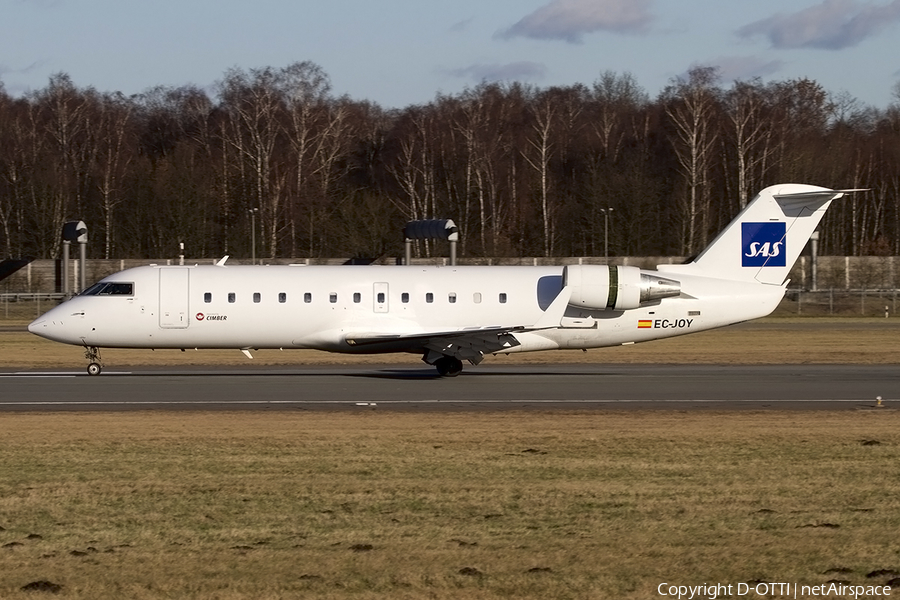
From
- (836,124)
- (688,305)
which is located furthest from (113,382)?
(836,124)

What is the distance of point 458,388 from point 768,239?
30.8ft

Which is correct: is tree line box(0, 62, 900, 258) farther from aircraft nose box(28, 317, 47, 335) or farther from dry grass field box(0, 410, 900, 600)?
dry grass field box(0, 410, 900, 600)

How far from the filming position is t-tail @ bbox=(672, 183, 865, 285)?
2894 cm

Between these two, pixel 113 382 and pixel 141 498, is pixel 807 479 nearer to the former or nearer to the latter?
pixel 141 498

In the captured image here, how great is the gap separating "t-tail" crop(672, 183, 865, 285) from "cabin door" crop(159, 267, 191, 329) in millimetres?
12796

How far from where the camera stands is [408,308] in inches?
1098

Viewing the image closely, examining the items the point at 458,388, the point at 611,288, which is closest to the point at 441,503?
the point at 458,388

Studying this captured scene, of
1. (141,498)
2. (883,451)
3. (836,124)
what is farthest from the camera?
(836,124)

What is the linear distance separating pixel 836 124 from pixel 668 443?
86.1m

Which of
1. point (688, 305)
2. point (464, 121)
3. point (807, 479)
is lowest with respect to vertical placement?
point (807, 479)

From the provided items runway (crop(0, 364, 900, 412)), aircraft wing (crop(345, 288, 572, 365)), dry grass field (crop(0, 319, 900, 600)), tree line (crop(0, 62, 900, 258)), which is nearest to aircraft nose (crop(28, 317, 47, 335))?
runway (crop(0, 364, 900, 412))

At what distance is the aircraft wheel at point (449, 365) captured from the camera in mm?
27969

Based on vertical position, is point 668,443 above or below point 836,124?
below

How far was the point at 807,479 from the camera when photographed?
13562mm
